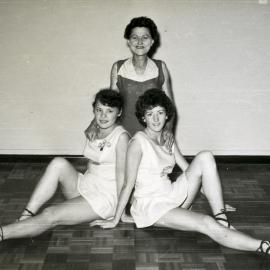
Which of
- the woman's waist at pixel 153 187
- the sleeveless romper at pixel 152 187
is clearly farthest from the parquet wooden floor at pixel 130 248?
the woman's waist at pixel 153 187

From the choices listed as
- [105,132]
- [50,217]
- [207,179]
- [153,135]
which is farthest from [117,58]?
[50,217]

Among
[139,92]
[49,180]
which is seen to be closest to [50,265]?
[49,180]

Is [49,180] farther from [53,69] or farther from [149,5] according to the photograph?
A: [149,5]

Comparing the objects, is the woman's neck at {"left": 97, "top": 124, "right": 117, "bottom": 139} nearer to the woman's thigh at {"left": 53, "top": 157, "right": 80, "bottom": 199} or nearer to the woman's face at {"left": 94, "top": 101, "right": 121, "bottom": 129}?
the woman's face at {"left": 94, "top": 101, "right": 121, "bottom": 129}

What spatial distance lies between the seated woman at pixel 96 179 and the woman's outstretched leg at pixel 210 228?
1.30ft

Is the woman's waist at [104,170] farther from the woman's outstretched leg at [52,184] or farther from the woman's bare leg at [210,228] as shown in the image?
the woman's bare leg at [210,228]

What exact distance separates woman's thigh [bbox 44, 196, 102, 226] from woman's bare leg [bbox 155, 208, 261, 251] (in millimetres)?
469

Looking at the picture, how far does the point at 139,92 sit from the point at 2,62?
65.6 inches

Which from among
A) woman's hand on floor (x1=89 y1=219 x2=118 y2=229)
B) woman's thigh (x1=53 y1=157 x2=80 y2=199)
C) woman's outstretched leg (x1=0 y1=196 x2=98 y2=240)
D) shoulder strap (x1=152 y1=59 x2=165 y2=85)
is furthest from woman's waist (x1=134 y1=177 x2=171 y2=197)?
shoulder strap (x1=152 y1=59 x2=165 y2=85)

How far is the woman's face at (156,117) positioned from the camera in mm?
2594

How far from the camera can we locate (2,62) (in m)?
4.00

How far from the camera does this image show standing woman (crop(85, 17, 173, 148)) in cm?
292

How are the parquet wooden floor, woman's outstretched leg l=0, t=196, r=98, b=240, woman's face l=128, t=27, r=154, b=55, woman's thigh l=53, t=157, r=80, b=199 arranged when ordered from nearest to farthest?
the parquet wooden floor, woman's outstretched leg l=0, t=196, r=98, b=240, woman's thigh l=53, t=157, r=80, b=199, woman's face l=128, t=27, r=154, b=55

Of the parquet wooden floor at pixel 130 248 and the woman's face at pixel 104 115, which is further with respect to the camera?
the woman's face at pixel 104 115
